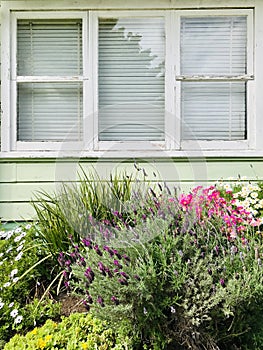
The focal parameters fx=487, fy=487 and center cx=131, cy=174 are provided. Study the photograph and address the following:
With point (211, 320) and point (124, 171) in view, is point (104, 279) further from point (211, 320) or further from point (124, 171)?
point (124, 171)

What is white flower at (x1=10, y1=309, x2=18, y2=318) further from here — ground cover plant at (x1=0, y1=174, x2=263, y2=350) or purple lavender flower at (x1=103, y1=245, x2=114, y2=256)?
purple lavender flower at (x1=103, y1=245, x2=114, y2=256)

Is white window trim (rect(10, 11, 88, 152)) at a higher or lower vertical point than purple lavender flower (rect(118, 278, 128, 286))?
higher

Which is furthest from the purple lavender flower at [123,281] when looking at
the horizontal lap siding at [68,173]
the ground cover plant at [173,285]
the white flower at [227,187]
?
the horizontal lap siding at [68,173]

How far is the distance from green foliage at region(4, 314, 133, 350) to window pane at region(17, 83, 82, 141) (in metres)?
1.91

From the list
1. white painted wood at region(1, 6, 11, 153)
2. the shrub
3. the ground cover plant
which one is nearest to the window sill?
white painted wood at region(1, 6, 11, 153)

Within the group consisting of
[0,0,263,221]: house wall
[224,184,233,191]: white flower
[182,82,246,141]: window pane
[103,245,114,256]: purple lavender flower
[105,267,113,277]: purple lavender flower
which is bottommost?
[105,267,113,277]: purple lavender flower

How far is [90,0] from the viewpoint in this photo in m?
4.25

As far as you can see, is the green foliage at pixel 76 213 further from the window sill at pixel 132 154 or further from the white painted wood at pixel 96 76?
the white painted wood at pixel 96 76

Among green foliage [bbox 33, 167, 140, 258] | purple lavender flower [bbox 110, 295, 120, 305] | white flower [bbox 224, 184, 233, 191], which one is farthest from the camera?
white flower [bbox 224, 184, 233, 191]

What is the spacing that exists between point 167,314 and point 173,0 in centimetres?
276

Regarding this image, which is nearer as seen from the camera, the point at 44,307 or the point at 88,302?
the point at 88,302

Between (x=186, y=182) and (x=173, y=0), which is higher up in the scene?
(x=173, y=0)

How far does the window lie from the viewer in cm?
432

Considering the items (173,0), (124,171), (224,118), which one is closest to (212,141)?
(224,118)
